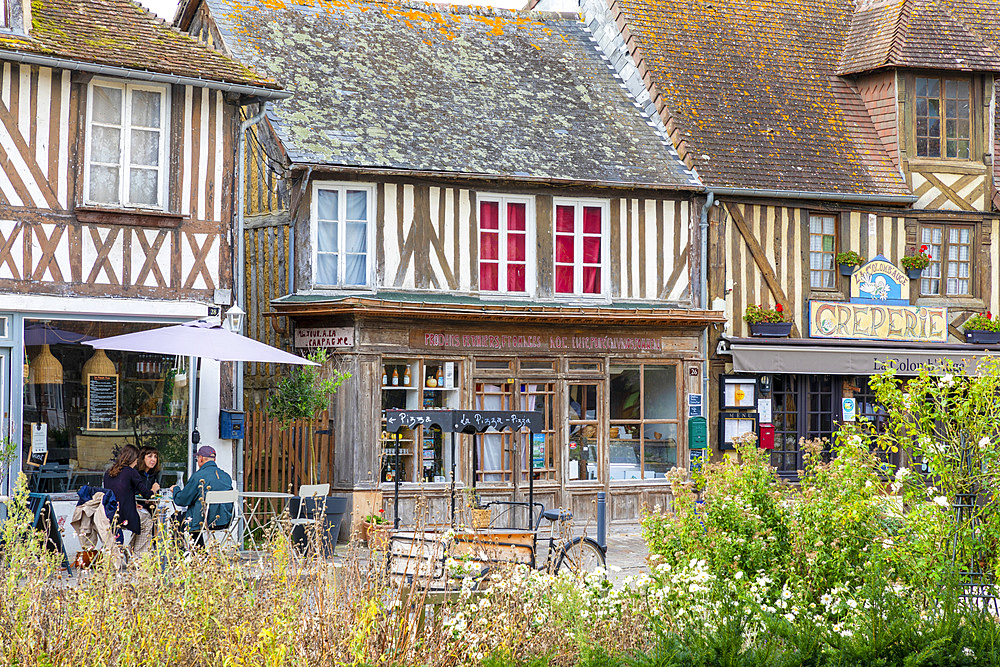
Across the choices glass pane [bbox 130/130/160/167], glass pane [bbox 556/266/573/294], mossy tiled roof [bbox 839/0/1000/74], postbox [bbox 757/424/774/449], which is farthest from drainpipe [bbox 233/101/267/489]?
mossy tiled roof [bbox 839/0/1000/74]

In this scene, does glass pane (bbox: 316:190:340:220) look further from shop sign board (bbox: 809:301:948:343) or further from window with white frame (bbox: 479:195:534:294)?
shop sign board (bbox: 809:301:948:343)

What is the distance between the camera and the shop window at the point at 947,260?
1809 centimetres

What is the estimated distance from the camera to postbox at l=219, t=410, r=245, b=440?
13117mm

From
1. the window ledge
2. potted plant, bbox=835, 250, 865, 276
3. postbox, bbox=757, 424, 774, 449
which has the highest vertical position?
potted plant, bbox=835, 250, 865, 276

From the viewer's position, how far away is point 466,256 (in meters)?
15.9

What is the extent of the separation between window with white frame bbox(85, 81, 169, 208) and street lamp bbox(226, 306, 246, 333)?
51.7 inches

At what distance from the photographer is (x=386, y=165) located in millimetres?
15281

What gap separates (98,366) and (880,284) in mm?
10904

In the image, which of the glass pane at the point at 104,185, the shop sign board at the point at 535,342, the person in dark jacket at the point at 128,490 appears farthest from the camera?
the shop sign board at the point at 535,342

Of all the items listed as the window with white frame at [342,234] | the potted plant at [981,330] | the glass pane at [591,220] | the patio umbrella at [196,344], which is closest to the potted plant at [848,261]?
the potted plant at [981,330]

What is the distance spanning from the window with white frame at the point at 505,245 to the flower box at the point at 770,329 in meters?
3.27

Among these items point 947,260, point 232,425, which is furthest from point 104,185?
point 947,260

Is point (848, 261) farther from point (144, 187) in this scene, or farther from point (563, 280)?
point (144, 187)

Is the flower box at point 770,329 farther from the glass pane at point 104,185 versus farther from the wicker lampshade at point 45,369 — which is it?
the wicker lampshade at point 45,369
